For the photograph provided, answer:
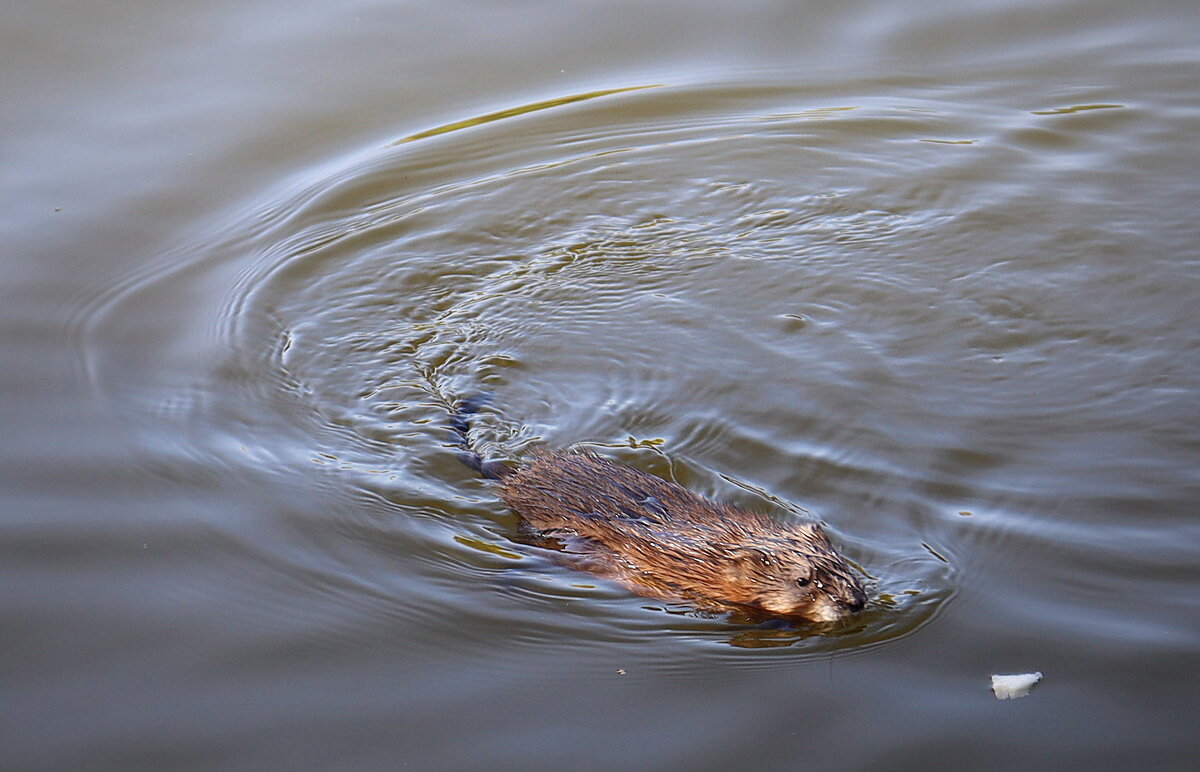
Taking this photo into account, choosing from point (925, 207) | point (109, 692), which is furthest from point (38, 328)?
point (925, 207)

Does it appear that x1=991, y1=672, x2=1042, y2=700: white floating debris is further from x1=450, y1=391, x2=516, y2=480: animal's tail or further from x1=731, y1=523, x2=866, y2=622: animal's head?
x1=450, y1=391, x2=516, y2=480: animal's tail

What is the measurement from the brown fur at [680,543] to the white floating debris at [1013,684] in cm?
48

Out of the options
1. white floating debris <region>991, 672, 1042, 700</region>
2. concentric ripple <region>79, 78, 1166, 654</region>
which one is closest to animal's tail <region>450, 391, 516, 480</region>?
concentric ripple <region>79, 78, 1166, 654</region>

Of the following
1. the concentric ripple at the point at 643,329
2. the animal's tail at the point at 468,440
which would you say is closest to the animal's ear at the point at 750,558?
the concentric ripple at the point at 643,329

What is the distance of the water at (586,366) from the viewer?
11.7 ft

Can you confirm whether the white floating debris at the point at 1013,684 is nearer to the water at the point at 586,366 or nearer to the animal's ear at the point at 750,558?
the water at the point at 586,366

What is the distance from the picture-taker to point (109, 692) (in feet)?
11.8

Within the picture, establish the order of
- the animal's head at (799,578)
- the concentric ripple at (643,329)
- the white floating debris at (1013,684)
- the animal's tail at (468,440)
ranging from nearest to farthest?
the white floating debris at (1013,684) < the animal's head at (799,578) < the concentric ripple at (643,329) < the animal's tail at (468,440)

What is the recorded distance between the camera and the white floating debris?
351 centimetres

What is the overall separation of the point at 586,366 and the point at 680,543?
52.6 inches

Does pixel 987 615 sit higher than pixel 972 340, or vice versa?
pixel 972 340

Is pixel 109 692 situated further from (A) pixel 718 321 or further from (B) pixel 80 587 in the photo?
(A) pixel 718 321

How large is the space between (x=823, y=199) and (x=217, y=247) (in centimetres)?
297

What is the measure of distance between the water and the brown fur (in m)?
0.12
